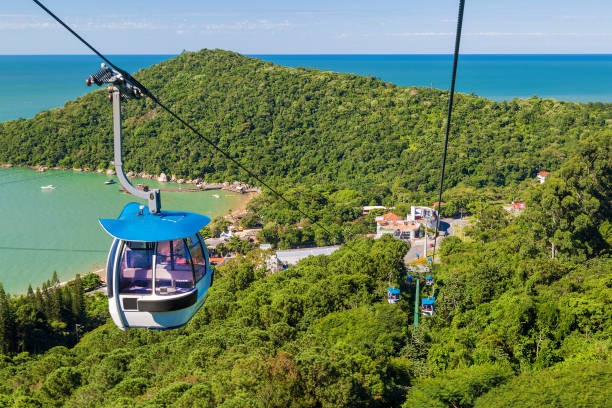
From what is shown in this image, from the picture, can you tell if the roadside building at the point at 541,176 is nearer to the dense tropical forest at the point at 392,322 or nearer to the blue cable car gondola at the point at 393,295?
the dense tropical forest at the point at 392,322

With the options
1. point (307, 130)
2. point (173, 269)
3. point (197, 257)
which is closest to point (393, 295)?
point (197, 257)

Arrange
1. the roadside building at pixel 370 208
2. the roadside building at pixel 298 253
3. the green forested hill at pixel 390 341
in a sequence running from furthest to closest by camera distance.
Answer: the roadside building at pixel 370 208 < the roadside building at pixel 298 253 < the green forested hill at pixel 390 341

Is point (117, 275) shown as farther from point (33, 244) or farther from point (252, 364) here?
point (33, 244)

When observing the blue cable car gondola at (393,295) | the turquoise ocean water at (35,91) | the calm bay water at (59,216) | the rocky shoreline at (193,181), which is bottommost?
the calm bay water at (59,216)

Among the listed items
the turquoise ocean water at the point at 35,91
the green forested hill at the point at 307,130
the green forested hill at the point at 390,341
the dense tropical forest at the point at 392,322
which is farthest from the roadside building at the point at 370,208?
the turquoise ocean water at the point at 35,91

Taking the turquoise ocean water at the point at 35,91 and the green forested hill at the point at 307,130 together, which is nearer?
the green forested hill at the point at 307,130

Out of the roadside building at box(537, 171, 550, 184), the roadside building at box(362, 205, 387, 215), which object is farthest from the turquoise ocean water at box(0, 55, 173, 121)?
the roadside building at box(537, 171, 550, 184)
